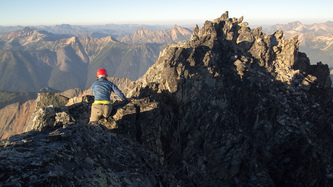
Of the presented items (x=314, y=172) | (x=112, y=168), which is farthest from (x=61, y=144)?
(x=314, y=172)

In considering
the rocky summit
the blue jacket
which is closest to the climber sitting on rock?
the blue jacket

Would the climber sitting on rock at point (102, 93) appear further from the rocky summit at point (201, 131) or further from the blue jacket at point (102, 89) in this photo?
the rocky summit at point (201, 131)

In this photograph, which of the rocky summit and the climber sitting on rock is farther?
the climber sitting on rock

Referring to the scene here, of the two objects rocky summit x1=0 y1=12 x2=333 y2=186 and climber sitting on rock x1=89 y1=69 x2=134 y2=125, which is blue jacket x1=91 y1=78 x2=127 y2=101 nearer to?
climber sitting on rock x1=89 y1=69 x2=134 y2=125

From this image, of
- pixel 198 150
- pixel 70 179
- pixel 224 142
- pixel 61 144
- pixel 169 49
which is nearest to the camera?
pixel 70 179

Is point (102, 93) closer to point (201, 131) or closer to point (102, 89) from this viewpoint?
point (102, 89)

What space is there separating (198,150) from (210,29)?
45208mm

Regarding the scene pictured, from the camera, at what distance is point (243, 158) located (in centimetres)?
3488

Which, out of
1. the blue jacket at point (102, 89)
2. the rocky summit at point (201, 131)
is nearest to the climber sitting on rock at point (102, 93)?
the blue jacket at point (102, 89)

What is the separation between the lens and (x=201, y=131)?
34188mm

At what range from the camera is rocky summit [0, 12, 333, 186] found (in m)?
7.98

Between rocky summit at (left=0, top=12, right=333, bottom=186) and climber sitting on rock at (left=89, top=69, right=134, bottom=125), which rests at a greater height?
climber sitting on rock at (left=89, top=69, right=134, bottom=125)

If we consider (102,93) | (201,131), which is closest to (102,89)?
(102,93)

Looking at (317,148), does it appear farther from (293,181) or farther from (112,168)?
(112,168)
